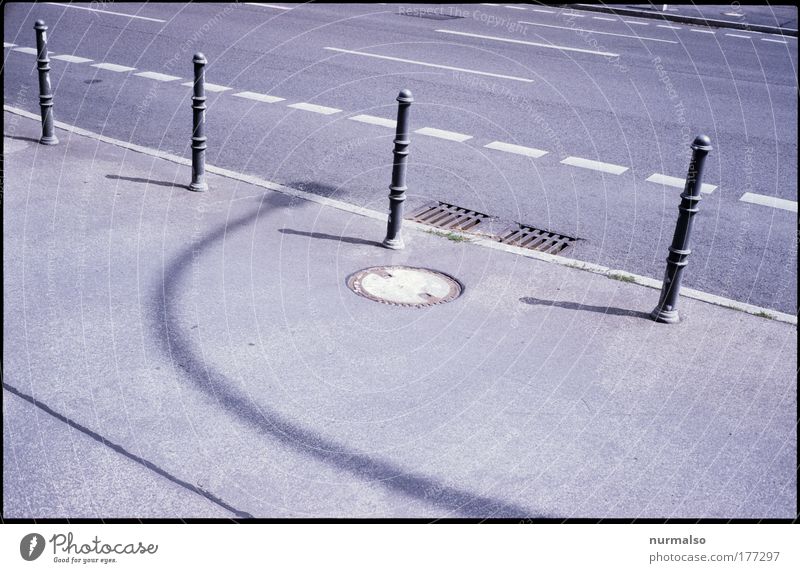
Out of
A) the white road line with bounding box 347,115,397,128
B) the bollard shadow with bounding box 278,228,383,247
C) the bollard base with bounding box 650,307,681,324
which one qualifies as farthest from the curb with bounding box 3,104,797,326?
the white road line with bounding box 347,115,397,128

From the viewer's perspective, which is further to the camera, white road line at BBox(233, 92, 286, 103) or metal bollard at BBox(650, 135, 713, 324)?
white road line at BBox(233, 92, 286, 103)

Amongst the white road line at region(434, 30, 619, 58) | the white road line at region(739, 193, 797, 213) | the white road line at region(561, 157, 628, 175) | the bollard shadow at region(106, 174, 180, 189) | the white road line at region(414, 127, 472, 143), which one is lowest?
the bollard shadow at region(106, 174, 180, 189)

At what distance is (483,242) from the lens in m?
7.61

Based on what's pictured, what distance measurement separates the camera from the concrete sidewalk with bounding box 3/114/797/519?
425cm

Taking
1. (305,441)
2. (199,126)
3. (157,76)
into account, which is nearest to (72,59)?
(157,76)

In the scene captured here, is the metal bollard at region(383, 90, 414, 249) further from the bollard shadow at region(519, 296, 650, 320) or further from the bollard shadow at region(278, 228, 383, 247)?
the bollard shadow at region(519, 296, 650, 320)

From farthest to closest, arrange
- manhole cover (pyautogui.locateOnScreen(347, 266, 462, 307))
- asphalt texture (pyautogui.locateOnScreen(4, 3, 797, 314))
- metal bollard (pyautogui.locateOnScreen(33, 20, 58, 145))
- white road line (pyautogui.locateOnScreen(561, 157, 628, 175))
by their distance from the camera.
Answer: white road line (pyautogui.locateOnScreen(561, 157, 628, 175))
metal bollard (pyautogui.locateOnScreen(33, 20, 58, 145))
asphalt texture (pyautogui.locateOnScreen(4, 3, 797, 314))
manhole cover (pyautogui.locateOnScreen(347, 266, 462, 307))

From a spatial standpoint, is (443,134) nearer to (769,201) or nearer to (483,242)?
(483,242)

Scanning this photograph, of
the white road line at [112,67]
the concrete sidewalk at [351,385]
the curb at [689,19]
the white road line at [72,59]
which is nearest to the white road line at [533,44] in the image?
the curb at [689,19]

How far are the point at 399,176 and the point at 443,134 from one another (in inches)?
155

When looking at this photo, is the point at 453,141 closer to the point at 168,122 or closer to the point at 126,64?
the point at 168,122

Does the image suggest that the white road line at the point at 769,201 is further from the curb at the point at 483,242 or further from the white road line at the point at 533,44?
the white road line at the point at 533,44

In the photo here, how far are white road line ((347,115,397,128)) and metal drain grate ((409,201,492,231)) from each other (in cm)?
286

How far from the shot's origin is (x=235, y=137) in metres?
10.7
